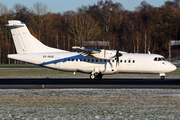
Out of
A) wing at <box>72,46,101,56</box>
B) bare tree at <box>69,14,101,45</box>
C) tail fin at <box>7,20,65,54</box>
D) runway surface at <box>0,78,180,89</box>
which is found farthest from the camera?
bare tree at <box>69,14,101,45</box>

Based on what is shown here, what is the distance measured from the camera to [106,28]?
8694 centimetres

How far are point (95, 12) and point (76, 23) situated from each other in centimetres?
3189

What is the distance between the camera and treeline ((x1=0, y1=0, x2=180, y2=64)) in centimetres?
6284

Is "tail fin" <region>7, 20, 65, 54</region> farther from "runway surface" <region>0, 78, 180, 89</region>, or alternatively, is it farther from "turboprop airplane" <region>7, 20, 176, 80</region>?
"runway surface" <region>0, 78, 180, 89</region>

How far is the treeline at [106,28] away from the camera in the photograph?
62844 mm

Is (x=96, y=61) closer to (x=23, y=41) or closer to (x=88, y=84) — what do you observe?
(x=88, y=84)

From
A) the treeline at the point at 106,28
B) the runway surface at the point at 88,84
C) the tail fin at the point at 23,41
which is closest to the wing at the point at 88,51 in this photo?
the runway surface at the point at 88,84

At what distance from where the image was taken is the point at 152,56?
27.0 m

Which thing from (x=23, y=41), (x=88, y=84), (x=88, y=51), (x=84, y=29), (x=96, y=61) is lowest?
(x=88, y=84)

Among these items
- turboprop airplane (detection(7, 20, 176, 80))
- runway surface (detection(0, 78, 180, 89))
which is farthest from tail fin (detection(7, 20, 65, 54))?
runway surface (detection(0, 78, 180, 89))

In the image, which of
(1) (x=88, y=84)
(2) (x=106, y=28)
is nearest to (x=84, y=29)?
(2) (x=106, y=28)

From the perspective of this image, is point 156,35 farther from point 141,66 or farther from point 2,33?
point 141,66

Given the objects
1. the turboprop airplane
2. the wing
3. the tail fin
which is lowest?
the turboprop airplane

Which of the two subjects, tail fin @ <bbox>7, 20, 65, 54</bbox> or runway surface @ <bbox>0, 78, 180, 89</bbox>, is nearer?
runway surface @ <bbox>0, 78, 180, 89</bbox>
